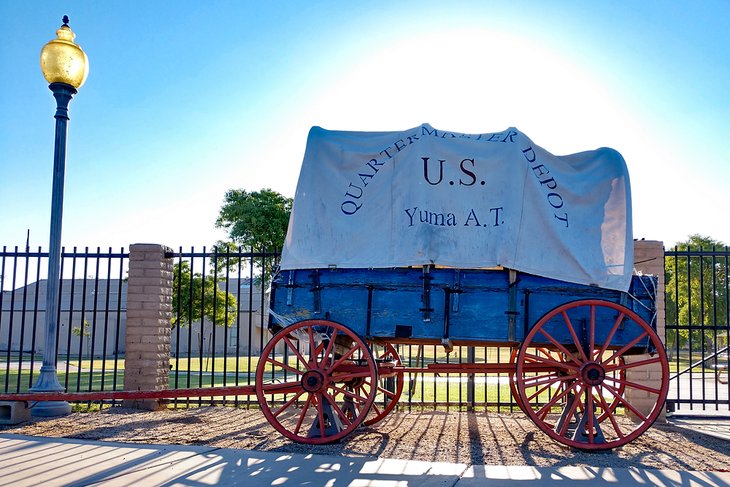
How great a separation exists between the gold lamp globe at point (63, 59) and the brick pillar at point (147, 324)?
7.93ft

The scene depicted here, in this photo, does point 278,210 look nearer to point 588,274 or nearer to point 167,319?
point 167,319

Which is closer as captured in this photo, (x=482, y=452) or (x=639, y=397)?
(x=482, y=452)

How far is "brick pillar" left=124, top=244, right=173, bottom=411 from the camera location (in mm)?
8992

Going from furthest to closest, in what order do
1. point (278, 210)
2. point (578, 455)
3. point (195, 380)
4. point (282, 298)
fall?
1. point (278, 210)
2. point (195, 380)
3. point (282, 298)
4. point (578, 455)

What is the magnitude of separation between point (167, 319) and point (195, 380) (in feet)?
25.1

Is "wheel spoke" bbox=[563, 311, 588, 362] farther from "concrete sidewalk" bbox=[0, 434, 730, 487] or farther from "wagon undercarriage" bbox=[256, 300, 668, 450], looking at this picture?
"concrete sidewalk" bbox=[0, 434, 730, 487]

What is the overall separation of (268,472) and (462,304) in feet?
7.78

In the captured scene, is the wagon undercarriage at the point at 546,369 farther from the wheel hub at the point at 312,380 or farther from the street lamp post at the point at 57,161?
the street lamp post at the point at 57,161

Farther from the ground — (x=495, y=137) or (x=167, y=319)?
(x=495, y=137)

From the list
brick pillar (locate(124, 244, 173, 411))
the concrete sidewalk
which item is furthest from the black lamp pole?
the concrete sidewalk

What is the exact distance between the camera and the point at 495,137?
21.6ft

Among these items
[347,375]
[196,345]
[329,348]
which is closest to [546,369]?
[347,375]

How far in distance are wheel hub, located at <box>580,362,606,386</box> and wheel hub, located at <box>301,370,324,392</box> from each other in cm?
245

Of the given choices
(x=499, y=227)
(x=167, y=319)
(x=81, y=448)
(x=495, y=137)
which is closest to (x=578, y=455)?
(x=499, y=227)
